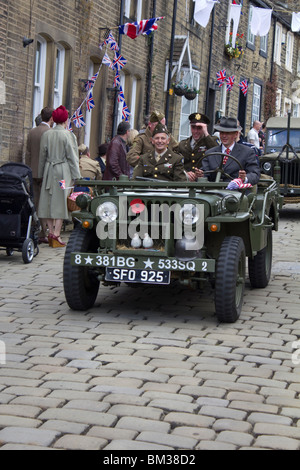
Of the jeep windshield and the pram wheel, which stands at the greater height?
the jeep windshield

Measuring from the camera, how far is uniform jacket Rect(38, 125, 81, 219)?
40.6 feet

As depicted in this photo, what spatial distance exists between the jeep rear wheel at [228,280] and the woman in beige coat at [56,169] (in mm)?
5243

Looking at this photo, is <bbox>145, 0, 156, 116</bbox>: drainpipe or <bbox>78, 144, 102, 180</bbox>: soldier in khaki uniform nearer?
<bbox>78, 144, 102, 180</bbox>: soldier in khaki uniform

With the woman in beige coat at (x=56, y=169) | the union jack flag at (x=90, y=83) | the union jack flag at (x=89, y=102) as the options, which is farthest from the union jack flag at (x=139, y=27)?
the woman in beige coat at (x=56, y=169)

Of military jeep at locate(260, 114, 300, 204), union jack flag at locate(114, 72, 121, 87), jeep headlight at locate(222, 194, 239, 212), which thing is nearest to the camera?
jeep headlight at locate(222, 194, 239, 212)

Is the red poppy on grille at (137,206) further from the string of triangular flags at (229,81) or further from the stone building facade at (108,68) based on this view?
the string of triangular flags at (229,81)

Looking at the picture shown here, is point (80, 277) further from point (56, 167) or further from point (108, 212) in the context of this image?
point (56, 167)

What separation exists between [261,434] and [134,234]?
10.6 feet

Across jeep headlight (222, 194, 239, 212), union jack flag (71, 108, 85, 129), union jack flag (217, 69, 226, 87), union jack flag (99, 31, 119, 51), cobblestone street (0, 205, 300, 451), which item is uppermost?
union jack flag (217, 69, 226, 87)

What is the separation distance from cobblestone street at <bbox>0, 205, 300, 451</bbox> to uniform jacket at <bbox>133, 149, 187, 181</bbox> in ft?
3.97

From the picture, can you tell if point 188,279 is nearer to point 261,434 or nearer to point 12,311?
point 12,311

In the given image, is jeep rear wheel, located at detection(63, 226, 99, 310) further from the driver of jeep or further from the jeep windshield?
the jeep windshield

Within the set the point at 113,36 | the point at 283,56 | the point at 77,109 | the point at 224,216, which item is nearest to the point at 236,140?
the point at 224,216

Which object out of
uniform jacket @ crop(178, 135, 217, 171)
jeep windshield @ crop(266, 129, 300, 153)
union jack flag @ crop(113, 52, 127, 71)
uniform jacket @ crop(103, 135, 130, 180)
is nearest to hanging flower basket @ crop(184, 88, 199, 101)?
jeep windshield @ crop(266, 129, 300, 153)
